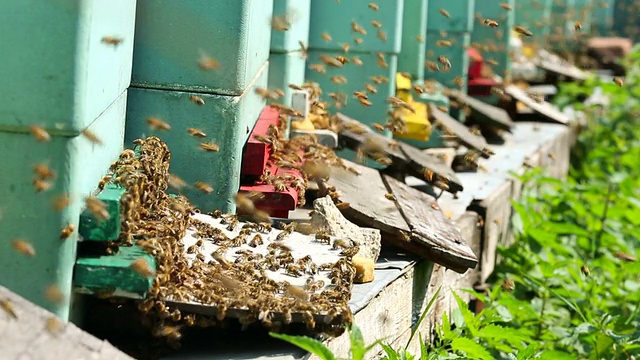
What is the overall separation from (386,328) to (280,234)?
0.68 m

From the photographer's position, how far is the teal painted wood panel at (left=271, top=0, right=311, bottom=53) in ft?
21.8

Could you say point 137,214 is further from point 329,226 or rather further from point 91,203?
point 329,226

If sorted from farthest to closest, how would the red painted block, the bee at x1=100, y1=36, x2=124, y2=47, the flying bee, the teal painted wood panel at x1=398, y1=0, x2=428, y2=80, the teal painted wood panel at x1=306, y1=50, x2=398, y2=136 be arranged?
the teal painted wood panel at x1=398, y1=0, x2=428, y2=80 → the teal painted wood panel at x1=306, y1=50, x2=398, y2=136 → the red painted block → the flying bee → the bee at x1=100, y1=36, x2=124, y2=47

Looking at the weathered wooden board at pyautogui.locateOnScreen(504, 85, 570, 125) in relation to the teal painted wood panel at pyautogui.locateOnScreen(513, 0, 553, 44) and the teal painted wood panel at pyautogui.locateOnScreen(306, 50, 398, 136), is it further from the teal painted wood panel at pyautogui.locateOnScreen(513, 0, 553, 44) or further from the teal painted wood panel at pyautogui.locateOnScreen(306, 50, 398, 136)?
the teal painted wood panel at pyautogui.locateOnScreen(513, 0, 553, 44)

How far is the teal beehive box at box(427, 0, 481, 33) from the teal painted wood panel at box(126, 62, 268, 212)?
5.71 m

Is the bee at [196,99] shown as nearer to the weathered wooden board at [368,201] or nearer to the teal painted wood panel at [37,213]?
the weathered wooden board at [368,201]

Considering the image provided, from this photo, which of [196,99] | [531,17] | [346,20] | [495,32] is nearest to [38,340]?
[196,99]

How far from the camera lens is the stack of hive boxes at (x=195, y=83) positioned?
208 inches

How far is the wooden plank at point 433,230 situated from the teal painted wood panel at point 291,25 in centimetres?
104

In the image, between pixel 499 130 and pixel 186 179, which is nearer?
pixel 186 179

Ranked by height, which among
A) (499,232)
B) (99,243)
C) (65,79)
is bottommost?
(499,232)

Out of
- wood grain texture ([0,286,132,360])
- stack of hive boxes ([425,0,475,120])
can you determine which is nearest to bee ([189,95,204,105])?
wood grain texture ([0,286,132,360])

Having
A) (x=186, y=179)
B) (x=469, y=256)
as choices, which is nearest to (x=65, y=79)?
(x=186, y=179)

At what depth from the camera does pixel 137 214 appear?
443 cm
